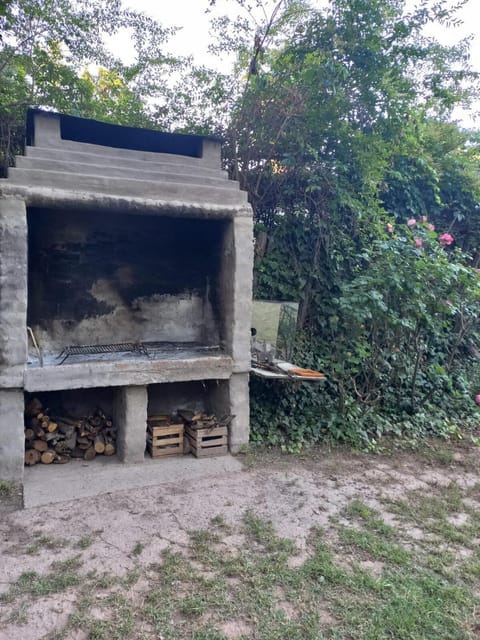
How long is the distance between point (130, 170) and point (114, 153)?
354 mm

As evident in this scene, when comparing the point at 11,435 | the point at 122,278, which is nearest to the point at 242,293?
the point at 122,278

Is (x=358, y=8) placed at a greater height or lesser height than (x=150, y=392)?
greater

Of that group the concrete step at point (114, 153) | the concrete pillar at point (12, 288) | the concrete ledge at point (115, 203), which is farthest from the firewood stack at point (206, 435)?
the concrete step at point (114, 153)

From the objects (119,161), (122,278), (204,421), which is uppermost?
(119,161)

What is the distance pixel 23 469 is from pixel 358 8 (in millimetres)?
6648

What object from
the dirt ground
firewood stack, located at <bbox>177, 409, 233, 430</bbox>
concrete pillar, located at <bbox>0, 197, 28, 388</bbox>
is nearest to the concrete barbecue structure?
concrete pillar, located at <bbox>0, 197, 28, 388</bbox>

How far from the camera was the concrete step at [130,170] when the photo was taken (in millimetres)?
4252

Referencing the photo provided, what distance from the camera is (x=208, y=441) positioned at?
4984mm

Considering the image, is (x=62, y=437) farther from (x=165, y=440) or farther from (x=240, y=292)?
(x=240, y=292)

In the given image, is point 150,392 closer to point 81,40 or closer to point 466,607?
point 466,607

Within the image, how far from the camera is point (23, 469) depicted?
4227 mm

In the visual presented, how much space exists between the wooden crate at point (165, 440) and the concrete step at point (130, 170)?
2.77 meters

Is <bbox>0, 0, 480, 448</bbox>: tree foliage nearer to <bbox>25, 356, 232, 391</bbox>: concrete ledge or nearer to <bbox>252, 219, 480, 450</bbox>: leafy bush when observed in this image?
<bbox>252, 219, 480, 450</bbox>: leafy bush

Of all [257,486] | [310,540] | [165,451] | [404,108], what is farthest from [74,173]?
[404,108]
